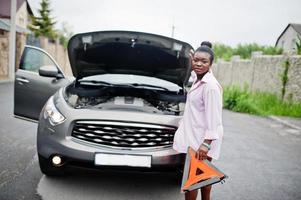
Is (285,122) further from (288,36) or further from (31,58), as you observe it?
(288,36)

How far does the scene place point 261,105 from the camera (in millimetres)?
15391

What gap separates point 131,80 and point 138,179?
140cm

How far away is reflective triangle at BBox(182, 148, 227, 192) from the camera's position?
118 inches

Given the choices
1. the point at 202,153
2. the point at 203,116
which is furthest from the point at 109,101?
the point at 202,153

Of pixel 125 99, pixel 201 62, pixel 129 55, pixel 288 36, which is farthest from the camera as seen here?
pixel 288 36

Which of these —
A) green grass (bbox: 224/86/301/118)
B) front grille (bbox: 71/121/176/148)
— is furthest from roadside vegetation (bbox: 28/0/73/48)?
front grille (bbox: 71/121/176/148)

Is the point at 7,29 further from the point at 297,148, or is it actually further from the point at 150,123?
the point at 150,123

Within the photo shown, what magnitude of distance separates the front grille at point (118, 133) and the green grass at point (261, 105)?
10682 mm

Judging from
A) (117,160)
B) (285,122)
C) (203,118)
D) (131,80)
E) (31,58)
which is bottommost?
(285,122)

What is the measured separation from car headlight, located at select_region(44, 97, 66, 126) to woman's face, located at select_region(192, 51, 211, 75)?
4.79 ft

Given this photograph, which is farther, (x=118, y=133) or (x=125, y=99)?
(x=125, y=99)

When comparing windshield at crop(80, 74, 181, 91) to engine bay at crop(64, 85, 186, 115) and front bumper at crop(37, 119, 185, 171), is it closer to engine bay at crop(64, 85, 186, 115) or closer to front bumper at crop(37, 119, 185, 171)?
engine bay at crop(64, 85, 186, 115)

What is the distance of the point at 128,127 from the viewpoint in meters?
3.75

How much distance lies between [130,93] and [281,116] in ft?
31.8
